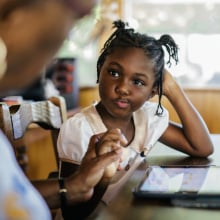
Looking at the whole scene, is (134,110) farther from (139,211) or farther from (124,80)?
(139,211)

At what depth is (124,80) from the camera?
120 centimetres

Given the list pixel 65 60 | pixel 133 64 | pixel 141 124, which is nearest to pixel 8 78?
pixel 133 64

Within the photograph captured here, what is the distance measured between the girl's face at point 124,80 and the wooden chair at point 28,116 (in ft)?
0.62

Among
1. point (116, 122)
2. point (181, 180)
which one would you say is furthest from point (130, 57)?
point (181, 180)

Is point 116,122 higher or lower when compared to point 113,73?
lower

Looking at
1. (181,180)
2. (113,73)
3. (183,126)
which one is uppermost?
(113,73)

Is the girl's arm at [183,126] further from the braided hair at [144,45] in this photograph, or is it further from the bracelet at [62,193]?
the bracelet at [62,193]

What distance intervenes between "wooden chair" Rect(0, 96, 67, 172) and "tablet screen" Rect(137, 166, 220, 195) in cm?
36

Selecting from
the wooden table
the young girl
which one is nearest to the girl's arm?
the young girl

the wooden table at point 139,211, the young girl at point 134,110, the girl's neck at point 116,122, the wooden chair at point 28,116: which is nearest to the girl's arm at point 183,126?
the young girl at point 134,110

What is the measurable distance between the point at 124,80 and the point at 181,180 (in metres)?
0.41

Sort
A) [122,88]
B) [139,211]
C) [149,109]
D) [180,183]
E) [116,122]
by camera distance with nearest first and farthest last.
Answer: [139,211] < [180,183] < [122,88] < [116,122] < [149,109]

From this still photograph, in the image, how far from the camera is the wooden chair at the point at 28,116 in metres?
1.09

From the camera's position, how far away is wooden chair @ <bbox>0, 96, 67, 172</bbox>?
1093 millimetres
